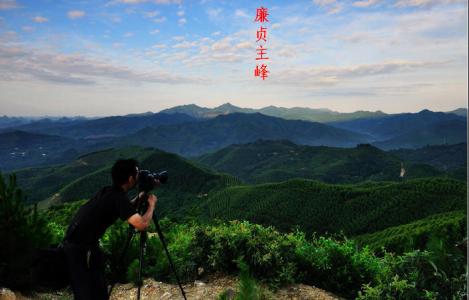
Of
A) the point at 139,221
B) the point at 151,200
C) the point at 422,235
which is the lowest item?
the point at 422,235

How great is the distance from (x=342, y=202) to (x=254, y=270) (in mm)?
114617

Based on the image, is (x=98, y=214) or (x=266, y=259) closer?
(x=98, y=214)

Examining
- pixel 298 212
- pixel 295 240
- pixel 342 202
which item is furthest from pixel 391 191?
pixel 295 240

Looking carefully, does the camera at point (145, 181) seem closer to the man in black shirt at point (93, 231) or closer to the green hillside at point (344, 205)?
the man in black shirt at point (93, 231)

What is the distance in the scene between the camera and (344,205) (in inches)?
4488

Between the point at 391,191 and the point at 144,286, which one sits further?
the point at 391,191

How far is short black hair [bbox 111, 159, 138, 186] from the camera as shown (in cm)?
486

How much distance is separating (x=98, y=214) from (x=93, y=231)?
0.81 feet

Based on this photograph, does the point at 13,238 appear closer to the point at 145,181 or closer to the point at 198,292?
the point at 145,181

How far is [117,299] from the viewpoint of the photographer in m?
6.73

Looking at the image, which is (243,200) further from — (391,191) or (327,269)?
(327,269)

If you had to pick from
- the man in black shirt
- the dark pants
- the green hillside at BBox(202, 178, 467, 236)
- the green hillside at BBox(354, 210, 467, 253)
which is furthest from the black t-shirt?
the green hillside at BBox(202, 178, 467, 236)

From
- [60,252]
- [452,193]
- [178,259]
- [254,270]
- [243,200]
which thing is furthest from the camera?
[243,200]

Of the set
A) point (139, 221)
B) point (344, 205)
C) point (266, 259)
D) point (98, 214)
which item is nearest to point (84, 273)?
point (98, 214)
